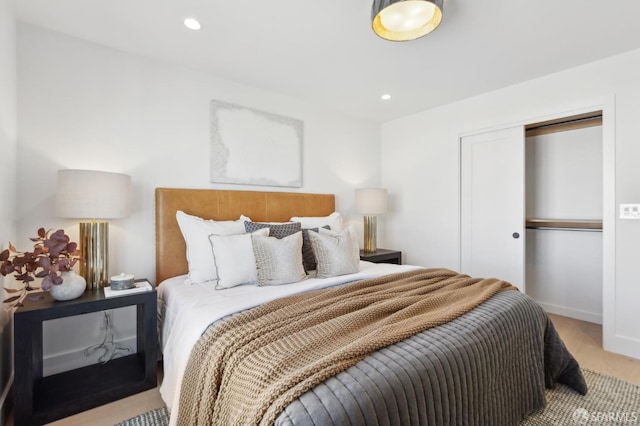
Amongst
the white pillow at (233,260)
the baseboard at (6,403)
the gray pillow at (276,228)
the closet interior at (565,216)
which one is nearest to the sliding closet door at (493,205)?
the closet interior at (565,216)

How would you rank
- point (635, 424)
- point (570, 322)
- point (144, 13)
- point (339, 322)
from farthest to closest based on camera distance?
point (570, 322) → point (144, 13) → point (635, 424) → point (339, 322)

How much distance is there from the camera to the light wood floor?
173cm

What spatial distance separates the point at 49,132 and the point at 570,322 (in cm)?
490

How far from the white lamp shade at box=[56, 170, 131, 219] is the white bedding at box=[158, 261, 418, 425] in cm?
67

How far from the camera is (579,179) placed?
327 cm

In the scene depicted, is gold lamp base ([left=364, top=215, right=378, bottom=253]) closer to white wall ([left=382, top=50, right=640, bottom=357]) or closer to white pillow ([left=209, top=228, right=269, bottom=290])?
white wall ([left=382, top=50, right=640, bottom=357])

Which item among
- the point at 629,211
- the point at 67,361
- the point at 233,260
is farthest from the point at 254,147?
the point at 629,211

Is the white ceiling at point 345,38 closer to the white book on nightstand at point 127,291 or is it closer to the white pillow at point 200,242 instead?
the white pillow at point 200,242

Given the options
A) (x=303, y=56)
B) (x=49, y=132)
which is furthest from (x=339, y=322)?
(x=49, y=132)

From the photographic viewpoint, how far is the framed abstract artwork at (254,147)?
284 centimetres

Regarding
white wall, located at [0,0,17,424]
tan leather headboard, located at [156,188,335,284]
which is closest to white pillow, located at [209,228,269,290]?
tan leather headboard, located at [156,188,335,284]

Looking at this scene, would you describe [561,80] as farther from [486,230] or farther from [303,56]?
[303,56]

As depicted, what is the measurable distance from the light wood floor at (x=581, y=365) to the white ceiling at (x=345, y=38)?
7.89ft

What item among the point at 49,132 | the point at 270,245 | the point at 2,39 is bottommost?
the point at 270,245
